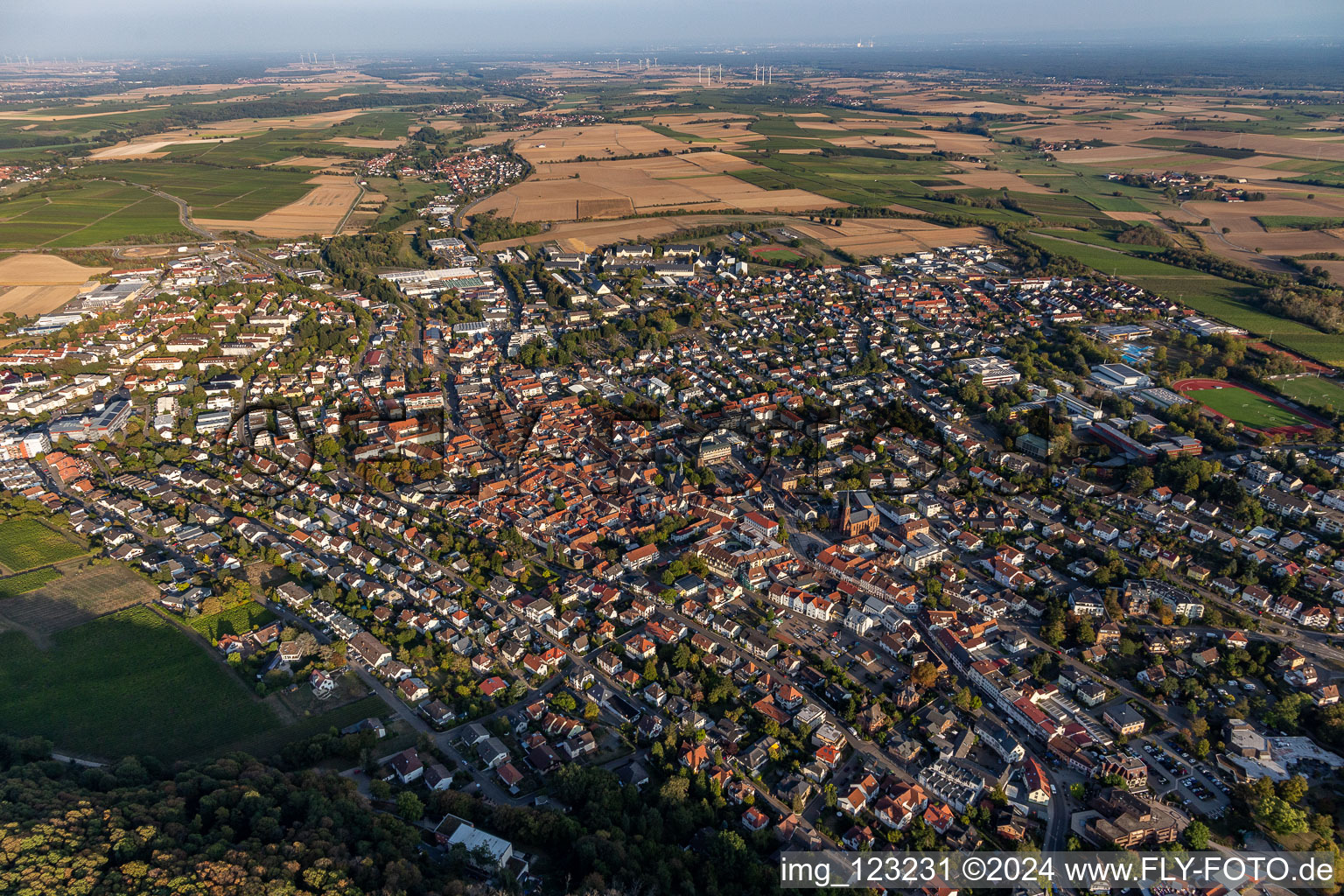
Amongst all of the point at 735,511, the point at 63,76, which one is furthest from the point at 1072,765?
the point at 63,76

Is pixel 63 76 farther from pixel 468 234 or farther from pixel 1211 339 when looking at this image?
pixel 1211 339

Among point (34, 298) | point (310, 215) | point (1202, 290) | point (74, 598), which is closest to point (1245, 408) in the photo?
point (1202, 290)

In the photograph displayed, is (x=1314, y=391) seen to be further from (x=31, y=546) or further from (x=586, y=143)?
(x=586, y=143)

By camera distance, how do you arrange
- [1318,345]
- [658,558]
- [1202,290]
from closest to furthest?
[658,558], [1318,345], [1202,290]

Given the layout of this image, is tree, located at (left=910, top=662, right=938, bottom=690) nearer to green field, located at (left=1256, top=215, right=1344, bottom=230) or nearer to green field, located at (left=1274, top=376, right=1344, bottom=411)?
green field, located at (left=1274, top=376, right=1344, bottom=411)

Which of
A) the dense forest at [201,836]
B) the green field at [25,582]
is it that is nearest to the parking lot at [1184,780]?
the dense forest at [201,836]
